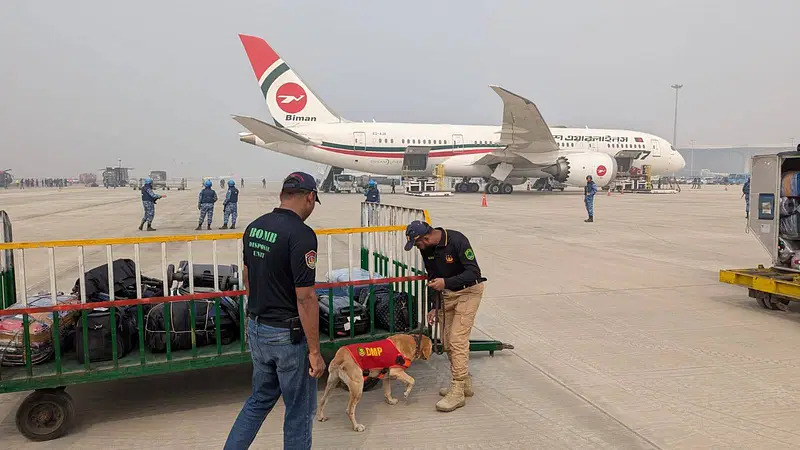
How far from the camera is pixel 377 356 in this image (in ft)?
12.5

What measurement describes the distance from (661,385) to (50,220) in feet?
65.2

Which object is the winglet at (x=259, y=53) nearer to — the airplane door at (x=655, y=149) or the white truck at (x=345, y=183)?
the white truck at (x=345, y=183)

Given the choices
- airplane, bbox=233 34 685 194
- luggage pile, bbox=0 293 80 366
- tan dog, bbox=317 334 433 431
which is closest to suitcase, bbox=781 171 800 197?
tan dog, bbox=317 334 433 431

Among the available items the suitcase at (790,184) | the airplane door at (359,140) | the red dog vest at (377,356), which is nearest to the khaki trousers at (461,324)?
the red dog vest at (377,356)

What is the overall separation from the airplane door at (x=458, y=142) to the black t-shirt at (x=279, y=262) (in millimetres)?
30126

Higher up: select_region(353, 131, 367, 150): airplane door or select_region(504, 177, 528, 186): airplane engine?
select_region(353, 131, 367, 150): airplane door

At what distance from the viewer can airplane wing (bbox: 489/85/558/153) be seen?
26.2 m

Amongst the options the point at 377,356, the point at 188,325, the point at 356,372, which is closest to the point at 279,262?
the point at 356,372

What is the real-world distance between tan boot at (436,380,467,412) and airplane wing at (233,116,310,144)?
2362 centimetres

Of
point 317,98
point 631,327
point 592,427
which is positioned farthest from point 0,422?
point 317,98

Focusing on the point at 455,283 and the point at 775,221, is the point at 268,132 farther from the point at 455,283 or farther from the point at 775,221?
the point at 455,283

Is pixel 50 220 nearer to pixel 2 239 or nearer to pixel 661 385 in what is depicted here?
pixel 2 239

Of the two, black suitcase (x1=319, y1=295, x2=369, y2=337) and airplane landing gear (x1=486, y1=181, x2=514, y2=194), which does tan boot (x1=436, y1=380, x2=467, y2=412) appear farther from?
airplane landing gear (x1=486, y1=181, x2=514, y2=194)

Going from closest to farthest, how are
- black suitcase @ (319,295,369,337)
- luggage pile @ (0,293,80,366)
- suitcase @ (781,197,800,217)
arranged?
1. luggage pile @ (0,293,80,366)
2. black suitcase @ (319,295,369,337)
3. suitcase @ (781,197,800,217)
